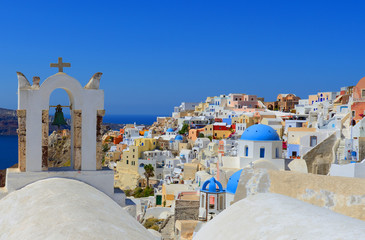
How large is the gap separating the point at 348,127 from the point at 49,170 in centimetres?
2289

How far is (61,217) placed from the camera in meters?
3.23

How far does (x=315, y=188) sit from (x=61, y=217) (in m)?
3.38

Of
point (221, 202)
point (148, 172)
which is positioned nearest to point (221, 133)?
point (148, 172)

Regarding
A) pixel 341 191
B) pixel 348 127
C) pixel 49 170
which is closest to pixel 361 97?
pixel 348 127

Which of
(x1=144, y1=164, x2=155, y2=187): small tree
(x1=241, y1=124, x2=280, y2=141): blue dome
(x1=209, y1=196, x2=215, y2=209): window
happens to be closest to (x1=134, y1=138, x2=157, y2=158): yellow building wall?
(x1=144, y1=164, x2=155, y2=187): small tree

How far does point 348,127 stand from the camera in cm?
2445

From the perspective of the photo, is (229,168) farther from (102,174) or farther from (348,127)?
(102,174)

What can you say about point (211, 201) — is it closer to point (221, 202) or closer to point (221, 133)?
Result: point (221, 202)

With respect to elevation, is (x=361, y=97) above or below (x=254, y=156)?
above

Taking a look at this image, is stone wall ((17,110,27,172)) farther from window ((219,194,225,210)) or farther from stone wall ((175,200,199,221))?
stone wall ((175,200,199,221))

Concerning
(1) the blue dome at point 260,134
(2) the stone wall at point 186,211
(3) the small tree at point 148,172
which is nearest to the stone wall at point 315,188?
(2) the stone wall at point 186,211

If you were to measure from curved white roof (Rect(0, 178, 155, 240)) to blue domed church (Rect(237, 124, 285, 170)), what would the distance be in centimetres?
1635

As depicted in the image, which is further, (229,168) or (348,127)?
(348,127)

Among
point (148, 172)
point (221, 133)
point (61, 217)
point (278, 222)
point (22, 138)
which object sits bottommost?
point (148, 172)
